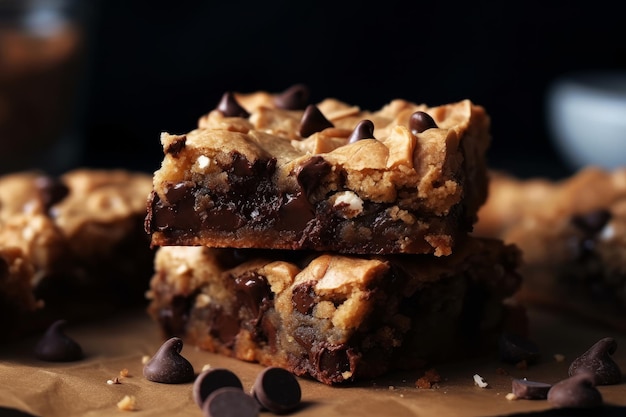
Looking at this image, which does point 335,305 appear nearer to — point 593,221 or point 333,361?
point 333,361

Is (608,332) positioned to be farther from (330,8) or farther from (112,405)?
(330,8)

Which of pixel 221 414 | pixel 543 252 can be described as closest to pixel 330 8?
pixel 543 252

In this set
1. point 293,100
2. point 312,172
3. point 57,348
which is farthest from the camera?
point 293,100

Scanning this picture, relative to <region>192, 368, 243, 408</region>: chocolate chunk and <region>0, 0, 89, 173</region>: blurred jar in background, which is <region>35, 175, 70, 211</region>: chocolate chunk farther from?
<region>0, 0, 89, 173</region>: blurred jar in background

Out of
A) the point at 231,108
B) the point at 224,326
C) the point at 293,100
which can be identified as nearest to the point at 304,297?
the point at 224,326

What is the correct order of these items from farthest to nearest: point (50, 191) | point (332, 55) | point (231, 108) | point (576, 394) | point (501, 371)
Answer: point (332, 55) < point (50, 191) < point (231, 108) < point (501, 371) < point (576, 394)

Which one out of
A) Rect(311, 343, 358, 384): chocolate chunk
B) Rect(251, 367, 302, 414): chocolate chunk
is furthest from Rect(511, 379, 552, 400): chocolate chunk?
Rect(251, 367, 302, 414): chocolate chunk
